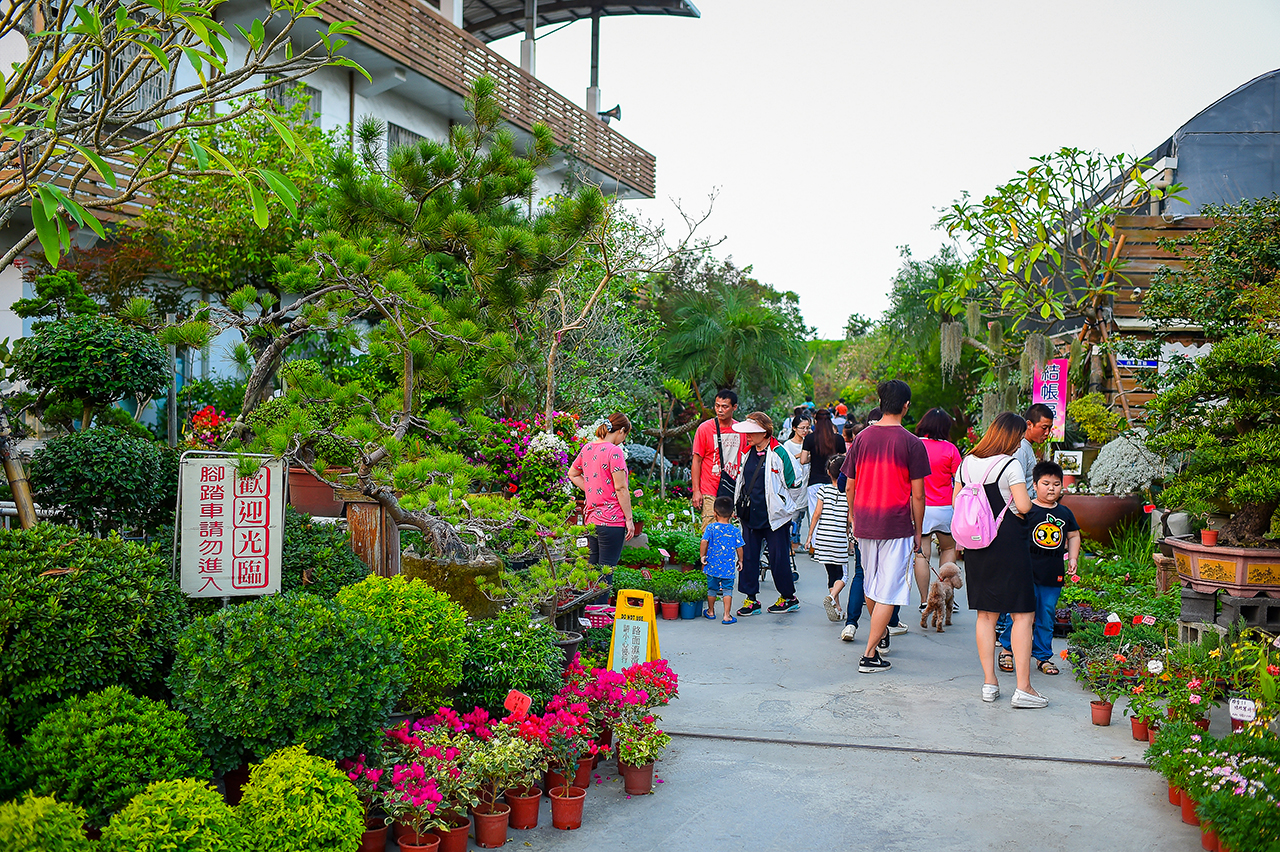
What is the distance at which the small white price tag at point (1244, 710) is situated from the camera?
394 centimetres

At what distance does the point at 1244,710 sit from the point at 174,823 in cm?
423

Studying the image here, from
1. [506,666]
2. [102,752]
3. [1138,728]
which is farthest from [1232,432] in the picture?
[102,752]

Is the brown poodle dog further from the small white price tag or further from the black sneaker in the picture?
the small white price tag

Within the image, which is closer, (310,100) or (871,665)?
(871,665)

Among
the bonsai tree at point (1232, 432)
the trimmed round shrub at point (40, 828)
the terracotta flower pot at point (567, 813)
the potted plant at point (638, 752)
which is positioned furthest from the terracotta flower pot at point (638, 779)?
the bonsai tree at point (1232, 432)

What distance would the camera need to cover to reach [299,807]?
3.09m

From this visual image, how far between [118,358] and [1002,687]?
18.6 feet

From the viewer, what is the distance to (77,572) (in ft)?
10.9

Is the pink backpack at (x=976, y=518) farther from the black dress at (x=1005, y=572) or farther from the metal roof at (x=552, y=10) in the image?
the metal roof at (x=552, y=10)

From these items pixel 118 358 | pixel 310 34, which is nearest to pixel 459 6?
pixel 310 34

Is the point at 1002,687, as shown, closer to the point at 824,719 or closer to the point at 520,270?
the point at 824,719

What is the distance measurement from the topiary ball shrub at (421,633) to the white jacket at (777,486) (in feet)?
12.6

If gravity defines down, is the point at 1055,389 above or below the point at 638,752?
above

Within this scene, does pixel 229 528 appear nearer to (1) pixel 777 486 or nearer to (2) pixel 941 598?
(1) pixel 777 486
